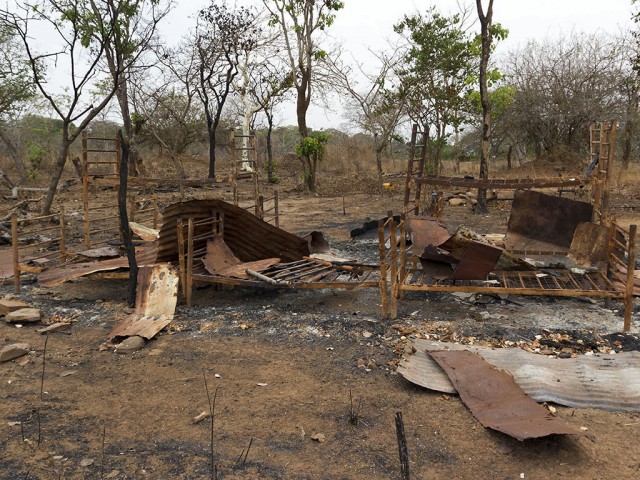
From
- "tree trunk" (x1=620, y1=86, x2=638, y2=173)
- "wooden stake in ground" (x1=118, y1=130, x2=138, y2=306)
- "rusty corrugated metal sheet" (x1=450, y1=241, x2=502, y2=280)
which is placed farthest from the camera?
"tree trunk" (x1=620, y1=86, x2=638, y2=173)

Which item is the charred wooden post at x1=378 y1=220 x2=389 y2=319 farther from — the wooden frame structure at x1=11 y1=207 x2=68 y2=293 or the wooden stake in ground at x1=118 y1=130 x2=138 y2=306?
the wooden frame structure at x1=11 y1=207 x2=68 y2=293

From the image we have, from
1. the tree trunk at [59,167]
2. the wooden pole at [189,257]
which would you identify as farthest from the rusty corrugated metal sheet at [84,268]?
the tree trunk at [59,167]

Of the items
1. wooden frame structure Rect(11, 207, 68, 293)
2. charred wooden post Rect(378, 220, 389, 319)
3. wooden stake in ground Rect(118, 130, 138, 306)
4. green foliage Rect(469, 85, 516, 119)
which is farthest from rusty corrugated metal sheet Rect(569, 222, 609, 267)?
green foliage Rect(469, 85, 516, 119)

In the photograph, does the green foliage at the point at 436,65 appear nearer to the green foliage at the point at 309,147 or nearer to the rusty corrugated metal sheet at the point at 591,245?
the green foliage at the point at 309,147

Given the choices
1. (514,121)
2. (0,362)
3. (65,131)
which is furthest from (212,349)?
(514,121)

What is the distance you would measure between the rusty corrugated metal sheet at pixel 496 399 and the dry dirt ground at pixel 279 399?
0.10 meters

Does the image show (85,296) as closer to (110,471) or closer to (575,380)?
(110,471)

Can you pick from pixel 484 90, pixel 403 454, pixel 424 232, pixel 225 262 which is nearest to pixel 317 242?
pixel 225 262

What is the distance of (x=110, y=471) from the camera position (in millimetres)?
3520

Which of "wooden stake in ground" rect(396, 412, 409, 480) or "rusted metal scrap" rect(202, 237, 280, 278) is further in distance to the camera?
"rusted metal scrap" rect(202, 237, 280, 278)

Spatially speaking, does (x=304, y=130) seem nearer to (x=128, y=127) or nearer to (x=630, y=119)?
(x=128, y=127)

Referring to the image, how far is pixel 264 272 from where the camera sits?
24.1 feet

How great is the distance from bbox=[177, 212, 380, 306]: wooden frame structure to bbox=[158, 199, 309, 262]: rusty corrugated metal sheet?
0.37 ft

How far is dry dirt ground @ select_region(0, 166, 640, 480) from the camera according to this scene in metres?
3.59
